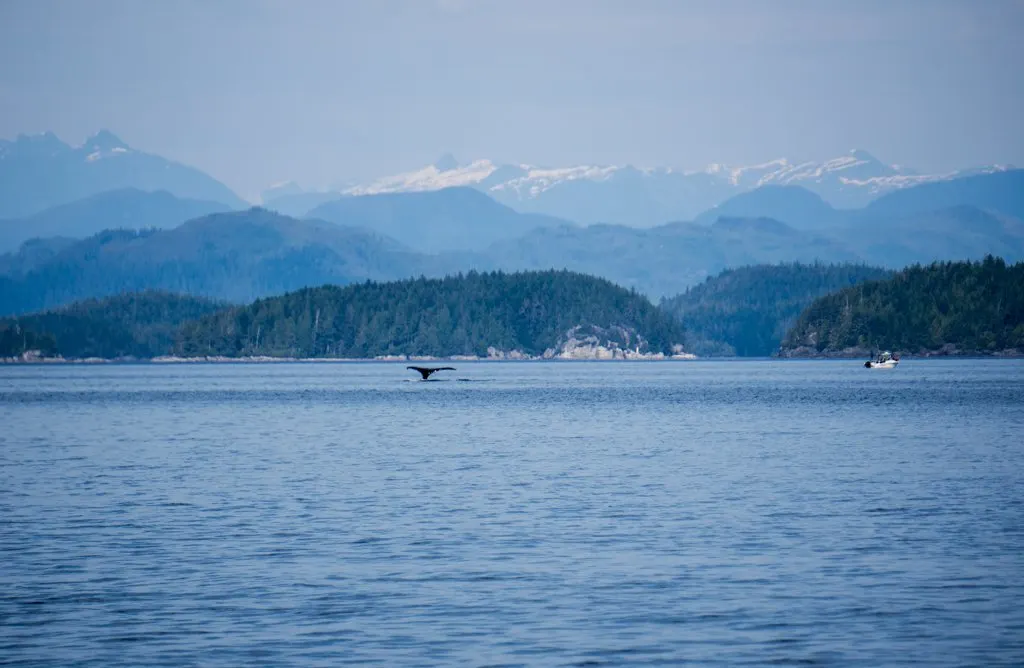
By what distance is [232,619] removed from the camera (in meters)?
32.4

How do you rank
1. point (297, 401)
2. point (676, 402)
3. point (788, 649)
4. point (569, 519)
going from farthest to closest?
1. point (297, 401)
2. point (676, 402)
3. point (569, 519)
4. point (788, 649)

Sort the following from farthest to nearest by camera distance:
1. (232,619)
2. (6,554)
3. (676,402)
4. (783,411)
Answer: (676,402) → (783,411) → (6,554) → (232,619)

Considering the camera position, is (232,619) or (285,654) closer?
(285,654)

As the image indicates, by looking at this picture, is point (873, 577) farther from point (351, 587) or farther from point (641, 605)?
point (351, 587)

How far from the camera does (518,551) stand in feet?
135

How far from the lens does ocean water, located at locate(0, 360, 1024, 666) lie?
29734 mm

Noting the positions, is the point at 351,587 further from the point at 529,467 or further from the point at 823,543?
the point at 529,467

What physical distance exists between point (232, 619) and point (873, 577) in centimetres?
1625

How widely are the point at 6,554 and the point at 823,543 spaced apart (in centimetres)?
2414

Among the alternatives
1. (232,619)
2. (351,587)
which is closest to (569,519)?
(351,587)

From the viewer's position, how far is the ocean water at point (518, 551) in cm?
2973

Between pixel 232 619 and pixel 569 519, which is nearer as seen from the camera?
pixel 232 619

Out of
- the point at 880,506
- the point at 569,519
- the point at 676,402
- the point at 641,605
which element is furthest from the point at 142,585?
the point at 676,402

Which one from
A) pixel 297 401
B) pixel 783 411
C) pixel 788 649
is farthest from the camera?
pixel 297 401
